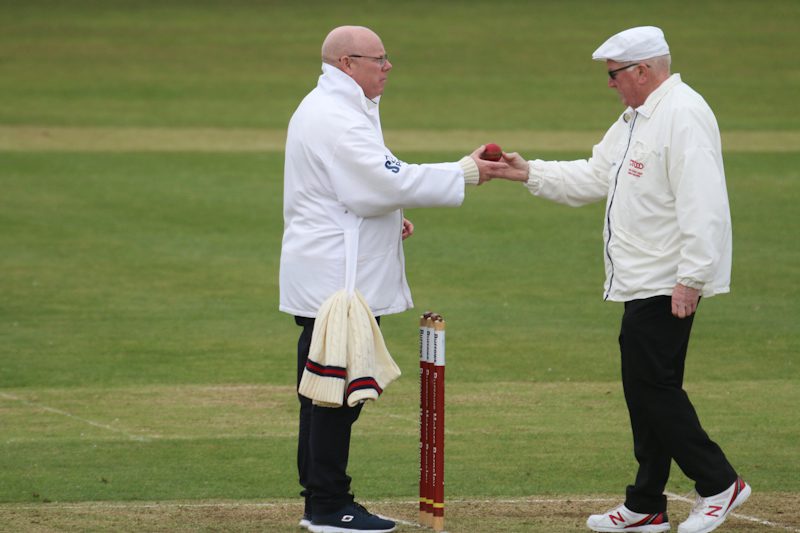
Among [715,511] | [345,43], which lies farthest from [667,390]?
[345,43]

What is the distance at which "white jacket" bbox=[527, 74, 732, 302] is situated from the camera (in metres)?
6.55

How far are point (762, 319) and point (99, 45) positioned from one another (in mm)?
31150

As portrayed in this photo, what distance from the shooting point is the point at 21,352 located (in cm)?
1275

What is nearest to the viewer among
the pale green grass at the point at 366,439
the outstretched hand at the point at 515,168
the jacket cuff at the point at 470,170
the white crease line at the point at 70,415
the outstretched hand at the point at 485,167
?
the jacket cuff at the point at 470,170

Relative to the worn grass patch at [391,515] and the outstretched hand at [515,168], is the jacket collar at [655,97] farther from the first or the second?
the worn grass patch at [391,515]

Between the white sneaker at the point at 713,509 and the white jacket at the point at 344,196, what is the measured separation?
1.60m

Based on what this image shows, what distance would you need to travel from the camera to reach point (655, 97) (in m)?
6.85

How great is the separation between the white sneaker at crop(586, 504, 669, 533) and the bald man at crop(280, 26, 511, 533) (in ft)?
3.04

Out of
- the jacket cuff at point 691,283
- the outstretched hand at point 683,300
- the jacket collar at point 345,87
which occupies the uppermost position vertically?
the jacket collar at point 345,87

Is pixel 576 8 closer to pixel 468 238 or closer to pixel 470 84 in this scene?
pixel 470 84

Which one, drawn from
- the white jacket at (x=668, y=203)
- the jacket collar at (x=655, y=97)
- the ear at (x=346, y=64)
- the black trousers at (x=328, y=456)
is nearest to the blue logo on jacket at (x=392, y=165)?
the ear at (x=346, y=64)

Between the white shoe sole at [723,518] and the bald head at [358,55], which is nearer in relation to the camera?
the white shoe sole at [723,518]

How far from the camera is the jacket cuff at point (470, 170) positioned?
23.1ft

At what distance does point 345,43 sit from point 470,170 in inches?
31.9
